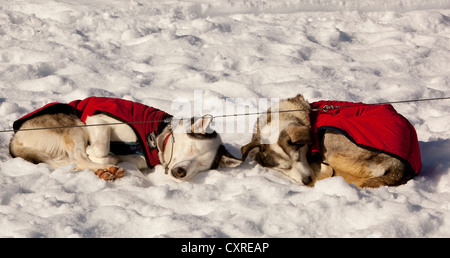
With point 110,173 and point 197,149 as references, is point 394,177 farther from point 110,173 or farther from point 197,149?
point 110,173

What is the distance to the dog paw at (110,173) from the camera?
434 centimetres

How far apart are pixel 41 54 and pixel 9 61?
1.61 ft

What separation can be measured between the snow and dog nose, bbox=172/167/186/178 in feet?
0.40

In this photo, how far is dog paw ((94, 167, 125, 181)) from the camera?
171 inches

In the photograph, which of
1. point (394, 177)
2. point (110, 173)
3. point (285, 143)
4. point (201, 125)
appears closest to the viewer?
point (394, 177)

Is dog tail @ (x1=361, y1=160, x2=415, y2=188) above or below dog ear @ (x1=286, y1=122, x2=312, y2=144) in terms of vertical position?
below

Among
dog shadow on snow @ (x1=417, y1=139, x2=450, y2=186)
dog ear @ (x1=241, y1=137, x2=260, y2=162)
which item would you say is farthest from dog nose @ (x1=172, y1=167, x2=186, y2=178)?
dog shadow on snow @ (x1=417, y1=139, x2=450, y2=186)

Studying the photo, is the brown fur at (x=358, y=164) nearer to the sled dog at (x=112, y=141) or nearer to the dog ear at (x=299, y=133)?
the dog ear at (x=299, y=133)

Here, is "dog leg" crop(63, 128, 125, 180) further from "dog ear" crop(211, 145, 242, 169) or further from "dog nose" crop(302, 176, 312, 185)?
"dog nose" crop(302, 176, 312, 185)

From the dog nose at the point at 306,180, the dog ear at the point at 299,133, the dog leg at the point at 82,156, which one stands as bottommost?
the dog nose at the point at 306,180

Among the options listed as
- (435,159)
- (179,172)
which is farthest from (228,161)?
(435,159)

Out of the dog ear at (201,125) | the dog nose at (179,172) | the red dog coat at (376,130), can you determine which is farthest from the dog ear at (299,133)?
the dog nose at (179,172)

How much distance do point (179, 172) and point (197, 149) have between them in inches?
14.0

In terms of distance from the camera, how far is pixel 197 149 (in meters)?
4.61
